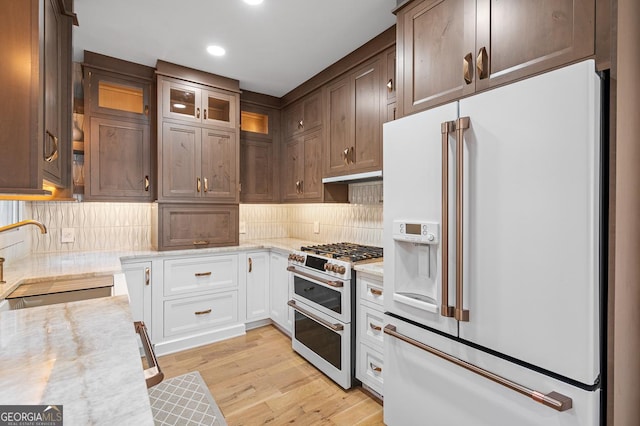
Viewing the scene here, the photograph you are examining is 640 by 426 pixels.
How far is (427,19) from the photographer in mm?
1703

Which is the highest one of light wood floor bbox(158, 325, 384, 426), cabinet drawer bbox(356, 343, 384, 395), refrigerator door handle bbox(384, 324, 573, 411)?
refrigerator door handle bbox(384, 324, 573, 411)

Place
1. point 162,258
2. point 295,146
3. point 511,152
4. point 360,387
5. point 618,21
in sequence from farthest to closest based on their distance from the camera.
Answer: point 295,146, point 162,258, point 360,387, point 511,152, point 618,21

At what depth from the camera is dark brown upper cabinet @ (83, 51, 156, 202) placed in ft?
8.96

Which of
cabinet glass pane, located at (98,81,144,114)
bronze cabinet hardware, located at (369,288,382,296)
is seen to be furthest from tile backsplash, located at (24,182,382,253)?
cabinet glass pane, located at (98,81,144,114)

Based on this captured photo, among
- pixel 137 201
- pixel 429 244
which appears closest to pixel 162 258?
pixel 137 201

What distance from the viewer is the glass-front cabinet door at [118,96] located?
2.74 m

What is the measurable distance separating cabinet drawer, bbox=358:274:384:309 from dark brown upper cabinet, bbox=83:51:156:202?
6.81ft

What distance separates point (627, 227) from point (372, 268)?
4.12ft

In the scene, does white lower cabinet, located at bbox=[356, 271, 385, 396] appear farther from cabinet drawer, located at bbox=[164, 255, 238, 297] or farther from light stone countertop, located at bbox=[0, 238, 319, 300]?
cabinet drawer, located at bbox=[164, 255, 238, 297]

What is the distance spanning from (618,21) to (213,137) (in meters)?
2.88

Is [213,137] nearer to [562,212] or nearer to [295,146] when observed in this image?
[295,146]

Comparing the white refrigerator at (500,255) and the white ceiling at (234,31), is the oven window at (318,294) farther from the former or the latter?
the white ceiling at (234,31)

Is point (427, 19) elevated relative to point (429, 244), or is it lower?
elevated

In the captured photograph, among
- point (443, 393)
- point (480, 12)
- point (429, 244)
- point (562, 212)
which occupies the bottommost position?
point (443, 393)
